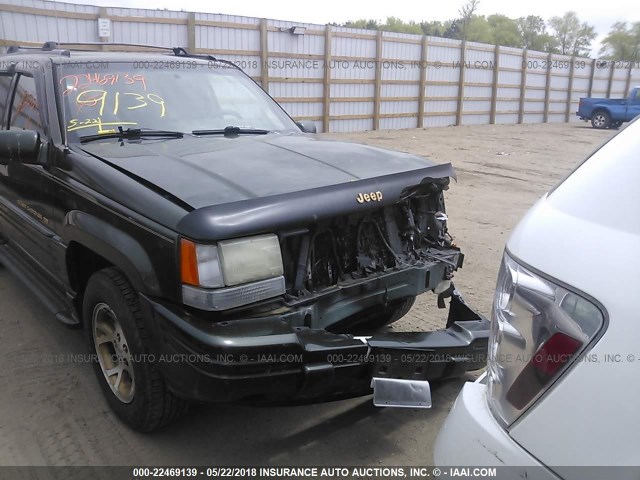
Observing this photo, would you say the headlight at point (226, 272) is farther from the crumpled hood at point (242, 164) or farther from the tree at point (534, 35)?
the tree at point (534, 35)

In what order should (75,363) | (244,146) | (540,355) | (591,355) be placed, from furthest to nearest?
(75,363) → (244,146) → (540,355) → (591,355)

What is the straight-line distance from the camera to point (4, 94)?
4113mm

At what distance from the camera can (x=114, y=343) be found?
2.86 meters

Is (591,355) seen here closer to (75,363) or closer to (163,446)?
(163,446)

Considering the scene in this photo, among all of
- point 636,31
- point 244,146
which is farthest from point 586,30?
point 244,146

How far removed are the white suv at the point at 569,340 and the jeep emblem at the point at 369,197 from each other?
3.62 feet

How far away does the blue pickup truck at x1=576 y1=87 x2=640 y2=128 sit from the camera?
21.5m

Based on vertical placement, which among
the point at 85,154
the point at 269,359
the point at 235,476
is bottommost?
the point at 235,476

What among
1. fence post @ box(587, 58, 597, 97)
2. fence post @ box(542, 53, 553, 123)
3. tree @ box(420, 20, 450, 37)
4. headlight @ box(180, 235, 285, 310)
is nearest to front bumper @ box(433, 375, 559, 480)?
headlight @ box(180, 235, 285, 310)

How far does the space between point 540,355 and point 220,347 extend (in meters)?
1.27

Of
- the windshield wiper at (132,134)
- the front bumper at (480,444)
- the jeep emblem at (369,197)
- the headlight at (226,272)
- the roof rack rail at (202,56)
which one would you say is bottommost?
the front bumper at (480,444)

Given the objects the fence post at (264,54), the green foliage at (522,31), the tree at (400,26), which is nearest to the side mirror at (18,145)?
the fence post at (264,54)

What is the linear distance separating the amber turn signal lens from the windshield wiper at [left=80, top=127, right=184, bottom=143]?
1362mm

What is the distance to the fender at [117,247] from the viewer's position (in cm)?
239
